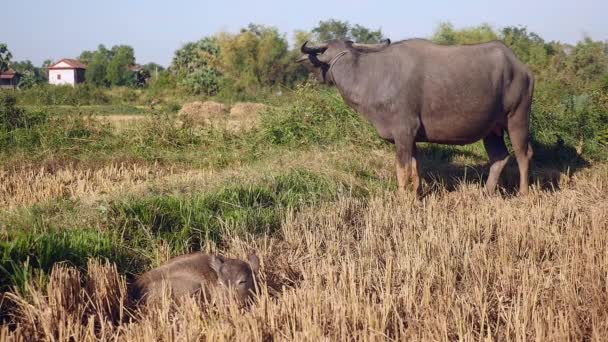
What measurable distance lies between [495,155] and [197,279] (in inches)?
207

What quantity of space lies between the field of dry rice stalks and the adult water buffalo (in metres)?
1.53

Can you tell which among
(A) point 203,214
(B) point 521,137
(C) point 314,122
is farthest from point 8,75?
(A) point 203,214

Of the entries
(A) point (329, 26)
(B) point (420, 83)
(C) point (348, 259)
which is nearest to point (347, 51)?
(B) point (420, 83)

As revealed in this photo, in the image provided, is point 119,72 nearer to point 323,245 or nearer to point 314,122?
point 314,122

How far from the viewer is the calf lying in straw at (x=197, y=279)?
452 cm

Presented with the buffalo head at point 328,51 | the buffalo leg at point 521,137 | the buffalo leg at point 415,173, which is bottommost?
the buffalo leg at point 415,173

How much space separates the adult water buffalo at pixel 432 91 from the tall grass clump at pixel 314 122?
8.64ft

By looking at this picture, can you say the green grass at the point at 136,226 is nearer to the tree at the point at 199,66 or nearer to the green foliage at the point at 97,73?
the tree at the point at 199,66

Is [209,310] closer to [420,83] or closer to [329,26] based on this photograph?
[420,83]

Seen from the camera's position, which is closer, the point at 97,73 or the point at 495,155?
the point at 495,155

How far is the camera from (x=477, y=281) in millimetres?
4590

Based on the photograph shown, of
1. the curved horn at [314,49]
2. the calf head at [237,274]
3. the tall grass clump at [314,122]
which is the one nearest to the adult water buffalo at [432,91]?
the curved horn at [314,49]

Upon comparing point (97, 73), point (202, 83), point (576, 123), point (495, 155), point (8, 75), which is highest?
point (576, 123)

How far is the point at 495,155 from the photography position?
8.70m
